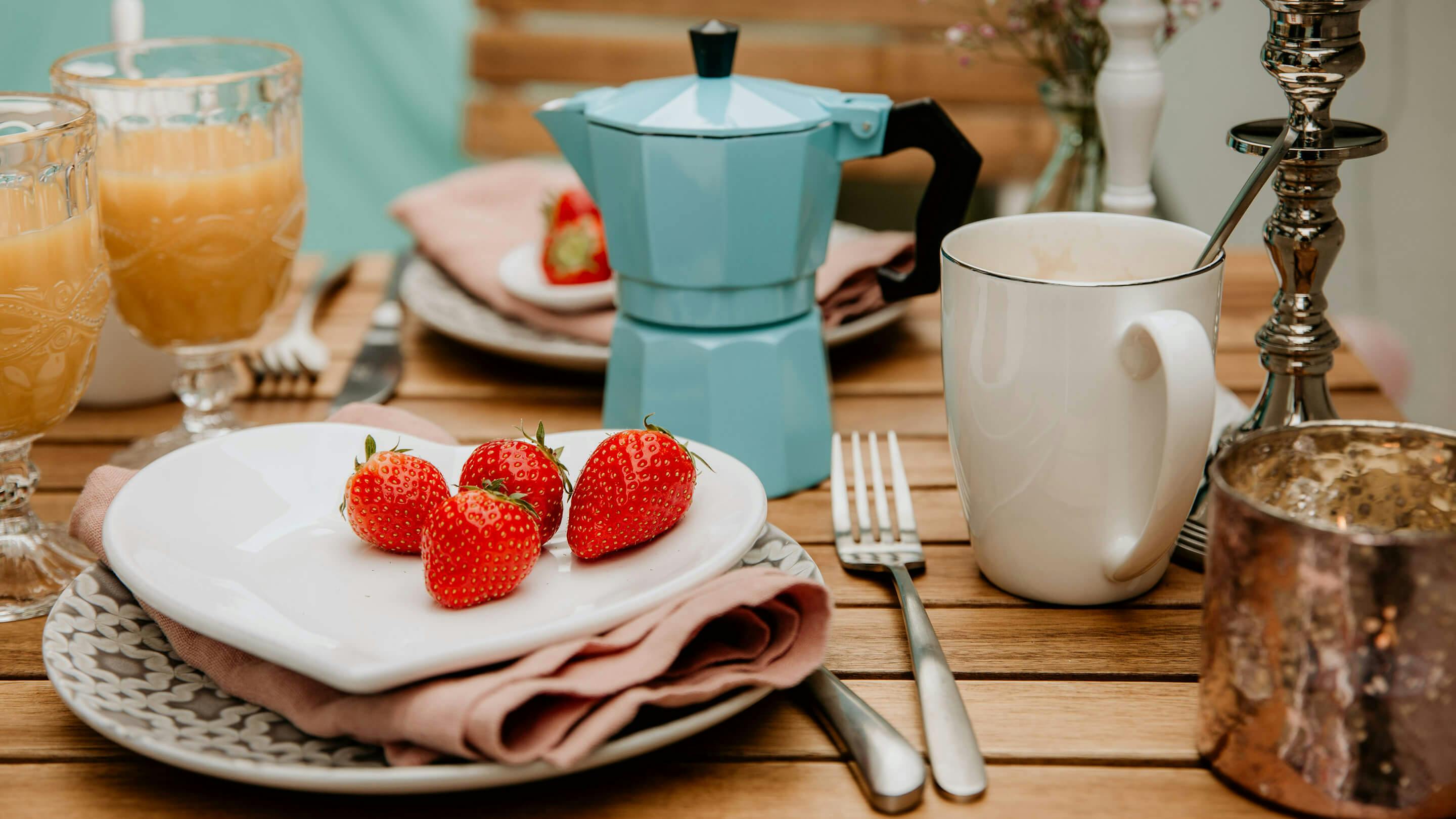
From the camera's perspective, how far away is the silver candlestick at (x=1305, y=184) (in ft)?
1.98

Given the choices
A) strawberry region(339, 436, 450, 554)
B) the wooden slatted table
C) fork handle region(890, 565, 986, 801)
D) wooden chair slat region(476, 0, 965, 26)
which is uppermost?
wooden chair slat region(476, 0, 965, 26)

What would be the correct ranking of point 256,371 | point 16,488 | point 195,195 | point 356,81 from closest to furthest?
1. point 16,488
2. point 195,195
3. point 256,371
4. point 356,81

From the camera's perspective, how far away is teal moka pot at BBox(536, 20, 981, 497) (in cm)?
71

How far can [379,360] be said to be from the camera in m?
0.99

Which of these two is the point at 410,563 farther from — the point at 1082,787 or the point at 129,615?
the point at 1082,787

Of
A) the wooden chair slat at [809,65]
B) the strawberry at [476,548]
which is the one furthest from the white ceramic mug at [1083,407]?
the wooden chair slat at [809,65]

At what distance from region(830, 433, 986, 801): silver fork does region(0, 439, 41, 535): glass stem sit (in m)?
0.45

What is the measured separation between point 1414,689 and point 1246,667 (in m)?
0.05

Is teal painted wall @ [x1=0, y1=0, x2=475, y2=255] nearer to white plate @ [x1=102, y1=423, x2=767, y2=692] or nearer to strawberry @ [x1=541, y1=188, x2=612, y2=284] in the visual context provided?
strawberry @ [x1=541, y1=188, x2=612, y2=284]

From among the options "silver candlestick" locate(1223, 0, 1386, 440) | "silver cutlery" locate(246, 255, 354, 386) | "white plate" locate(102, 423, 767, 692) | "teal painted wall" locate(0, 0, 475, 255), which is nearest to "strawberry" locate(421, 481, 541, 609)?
"white plate" locate(102, 423, 767, 692)

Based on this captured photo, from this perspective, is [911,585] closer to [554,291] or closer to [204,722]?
[204,722]

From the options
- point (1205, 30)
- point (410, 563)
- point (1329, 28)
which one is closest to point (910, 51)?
point (1205, 30)

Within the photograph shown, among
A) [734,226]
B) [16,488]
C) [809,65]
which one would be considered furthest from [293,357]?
[809,65]

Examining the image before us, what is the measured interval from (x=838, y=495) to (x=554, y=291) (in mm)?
375
